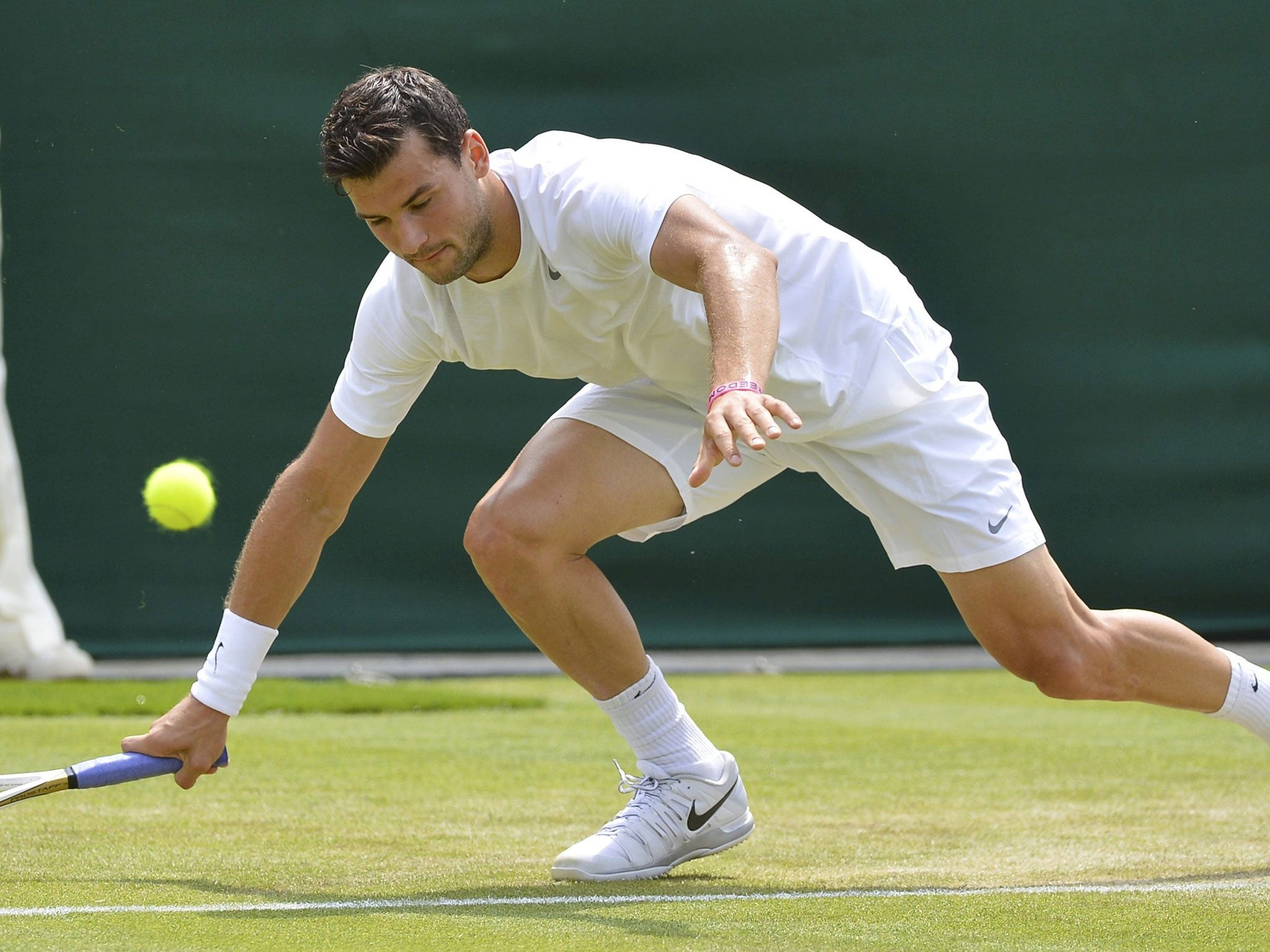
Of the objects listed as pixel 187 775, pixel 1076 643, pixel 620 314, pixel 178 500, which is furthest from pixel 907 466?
pixel 178 500

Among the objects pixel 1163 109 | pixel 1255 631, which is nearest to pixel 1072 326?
pixel 1163 109

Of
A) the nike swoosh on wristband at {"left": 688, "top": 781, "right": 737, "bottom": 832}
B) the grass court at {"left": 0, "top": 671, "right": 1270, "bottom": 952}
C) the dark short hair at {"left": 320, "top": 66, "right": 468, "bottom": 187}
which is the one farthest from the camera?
the nike swoosh on wristband at {"left": 688, "top": 781, "right": 737, "bottom": 832}

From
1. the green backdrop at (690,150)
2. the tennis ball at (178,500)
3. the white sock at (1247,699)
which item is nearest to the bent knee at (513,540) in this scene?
the white sock at (1247,699)

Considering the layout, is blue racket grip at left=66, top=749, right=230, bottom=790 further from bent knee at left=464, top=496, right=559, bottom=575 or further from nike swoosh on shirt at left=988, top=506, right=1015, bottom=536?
nike swoosh on shirt at left=988, top=506, right=1015, bottom=536

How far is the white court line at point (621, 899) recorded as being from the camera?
1.94 meters

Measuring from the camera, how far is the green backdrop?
487 centimetres

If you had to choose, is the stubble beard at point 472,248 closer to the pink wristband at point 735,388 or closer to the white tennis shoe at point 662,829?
the pink wristband at point 735,388

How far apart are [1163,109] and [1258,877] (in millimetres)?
3284

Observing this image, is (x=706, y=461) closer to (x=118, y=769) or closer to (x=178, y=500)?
(x=118, y=769)

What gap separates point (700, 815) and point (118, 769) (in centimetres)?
81

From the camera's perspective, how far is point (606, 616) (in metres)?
2.37

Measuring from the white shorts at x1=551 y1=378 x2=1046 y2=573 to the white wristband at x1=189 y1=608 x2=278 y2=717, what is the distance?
0.57 meters

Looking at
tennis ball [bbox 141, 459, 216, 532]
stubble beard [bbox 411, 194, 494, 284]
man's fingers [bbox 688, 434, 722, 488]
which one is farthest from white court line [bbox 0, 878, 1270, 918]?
tennis ball [bbox 141, 459, 216, 532]

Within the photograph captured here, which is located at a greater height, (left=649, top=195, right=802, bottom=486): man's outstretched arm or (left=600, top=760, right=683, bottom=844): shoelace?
(left=649, top=195, right=802, bottom=486): man's outstretched arm
